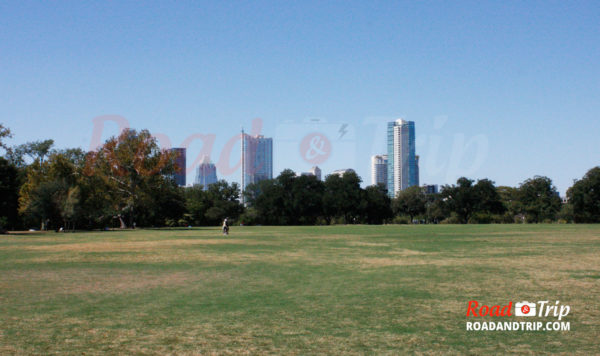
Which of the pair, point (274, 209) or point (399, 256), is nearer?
point (399, 256)

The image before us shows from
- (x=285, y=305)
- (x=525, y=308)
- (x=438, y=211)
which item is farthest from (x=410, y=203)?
(x=285, y=305)

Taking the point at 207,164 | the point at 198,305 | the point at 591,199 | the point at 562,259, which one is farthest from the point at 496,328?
the point at 207,164

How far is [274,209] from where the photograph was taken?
10450 cm

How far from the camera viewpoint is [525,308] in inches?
350

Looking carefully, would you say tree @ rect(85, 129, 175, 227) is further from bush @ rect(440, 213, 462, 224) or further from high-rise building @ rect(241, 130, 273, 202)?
bush @ rect(440, 213, 462, 224)

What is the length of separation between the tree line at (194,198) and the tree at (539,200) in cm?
19

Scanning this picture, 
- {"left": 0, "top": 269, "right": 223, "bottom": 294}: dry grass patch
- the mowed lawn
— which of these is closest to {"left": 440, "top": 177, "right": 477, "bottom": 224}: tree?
the mowed lawn

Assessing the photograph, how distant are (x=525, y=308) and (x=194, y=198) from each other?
99637 millimetres

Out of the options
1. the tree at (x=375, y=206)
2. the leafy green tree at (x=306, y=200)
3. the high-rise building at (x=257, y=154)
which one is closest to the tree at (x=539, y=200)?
the tree at (x=375, y=206)

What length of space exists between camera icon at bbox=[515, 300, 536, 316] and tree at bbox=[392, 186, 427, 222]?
416 ft

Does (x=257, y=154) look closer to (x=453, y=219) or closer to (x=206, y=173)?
(x=206, y=173)

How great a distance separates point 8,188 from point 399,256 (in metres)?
53.0

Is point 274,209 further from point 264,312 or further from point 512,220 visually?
point 264,312

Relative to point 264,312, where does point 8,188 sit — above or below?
above
